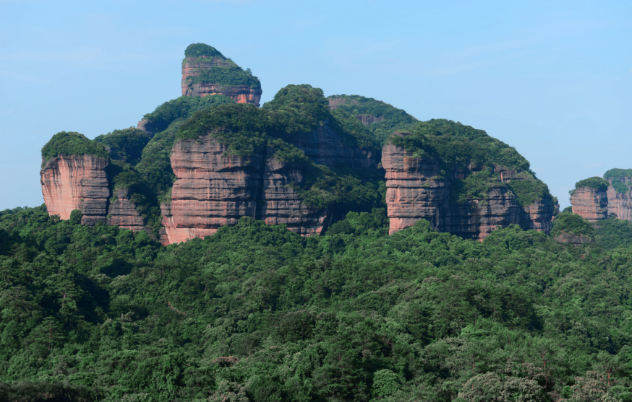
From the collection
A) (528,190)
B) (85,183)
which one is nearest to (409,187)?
(528,190)

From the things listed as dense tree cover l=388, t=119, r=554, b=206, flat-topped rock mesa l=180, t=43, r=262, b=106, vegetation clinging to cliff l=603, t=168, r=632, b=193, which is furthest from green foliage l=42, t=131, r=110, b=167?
vegetation clinging to cliff l=603, t=168, r=632, b=193

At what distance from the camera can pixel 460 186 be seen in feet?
248

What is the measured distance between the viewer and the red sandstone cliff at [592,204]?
338 feet

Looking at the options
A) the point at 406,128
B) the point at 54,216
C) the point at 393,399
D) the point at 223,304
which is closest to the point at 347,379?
the point at 393,399

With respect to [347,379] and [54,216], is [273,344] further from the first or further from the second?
[54,216]

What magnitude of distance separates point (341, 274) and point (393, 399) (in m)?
19.5

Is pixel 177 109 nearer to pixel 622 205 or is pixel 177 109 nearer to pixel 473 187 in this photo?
pixel 473 187

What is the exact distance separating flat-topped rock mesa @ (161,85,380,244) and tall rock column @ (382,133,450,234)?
499 centimetres

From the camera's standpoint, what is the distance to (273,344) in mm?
40031

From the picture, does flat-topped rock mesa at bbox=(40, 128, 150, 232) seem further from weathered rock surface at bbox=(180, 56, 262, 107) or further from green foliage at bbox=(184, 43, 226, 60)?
green foliage at bbox=(184, 43, 226, 60)

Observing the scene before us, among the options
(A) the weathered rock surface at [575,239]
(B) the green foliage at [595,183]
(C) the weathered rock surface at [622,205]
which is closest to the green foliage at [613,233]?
(B) the green foliage at [595,183]

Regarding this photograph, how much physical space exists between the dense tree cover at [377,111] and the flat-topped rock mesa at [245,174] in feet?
83.8

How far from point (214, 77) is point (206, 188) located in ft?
164

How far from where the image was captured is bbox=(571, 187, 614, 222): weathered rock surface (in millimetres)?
102875
